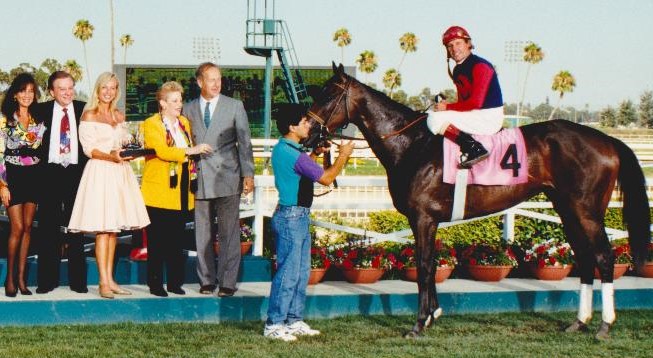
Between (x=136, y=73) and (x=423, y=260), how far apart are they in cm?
3364

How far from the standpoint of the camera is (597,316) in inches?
292

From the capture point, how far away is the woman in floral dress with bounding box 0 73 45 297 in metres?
6.88

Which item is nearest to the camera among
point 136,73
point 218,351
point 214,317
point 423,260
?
point 218,351

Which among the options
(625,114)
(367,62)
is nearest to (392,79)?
(367,62)

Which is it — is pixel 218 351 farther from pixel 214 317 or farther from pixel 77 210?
pixel 77 210

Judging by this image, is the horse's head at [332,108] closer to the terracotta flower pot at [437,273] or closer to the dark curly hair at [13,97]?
the terracotta flower pot at [437,273]

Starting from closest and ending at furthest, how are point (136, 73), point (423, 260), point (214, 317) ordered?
point (423, 260) < point (214, 317) < point (136, 73)

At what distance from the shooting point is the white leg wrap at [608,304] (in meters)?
6.57

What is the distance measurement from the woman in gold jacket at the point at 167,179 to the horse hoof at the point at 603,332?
10.3 ft

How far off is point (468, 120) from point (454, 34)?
0.65m

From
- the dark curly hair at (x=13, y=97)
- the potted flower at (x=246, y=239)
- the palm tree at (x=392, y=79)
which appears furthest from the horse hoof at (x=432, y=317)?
the palm tree at (x=392, y=79)

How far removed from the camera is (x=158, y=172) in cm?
708

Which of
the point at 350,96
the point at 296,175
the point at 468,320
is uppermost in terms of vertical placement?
the point at 350,96

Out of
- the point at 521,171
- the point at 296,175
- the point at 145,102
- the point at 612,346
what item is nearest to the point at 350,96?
the point at 296,175
